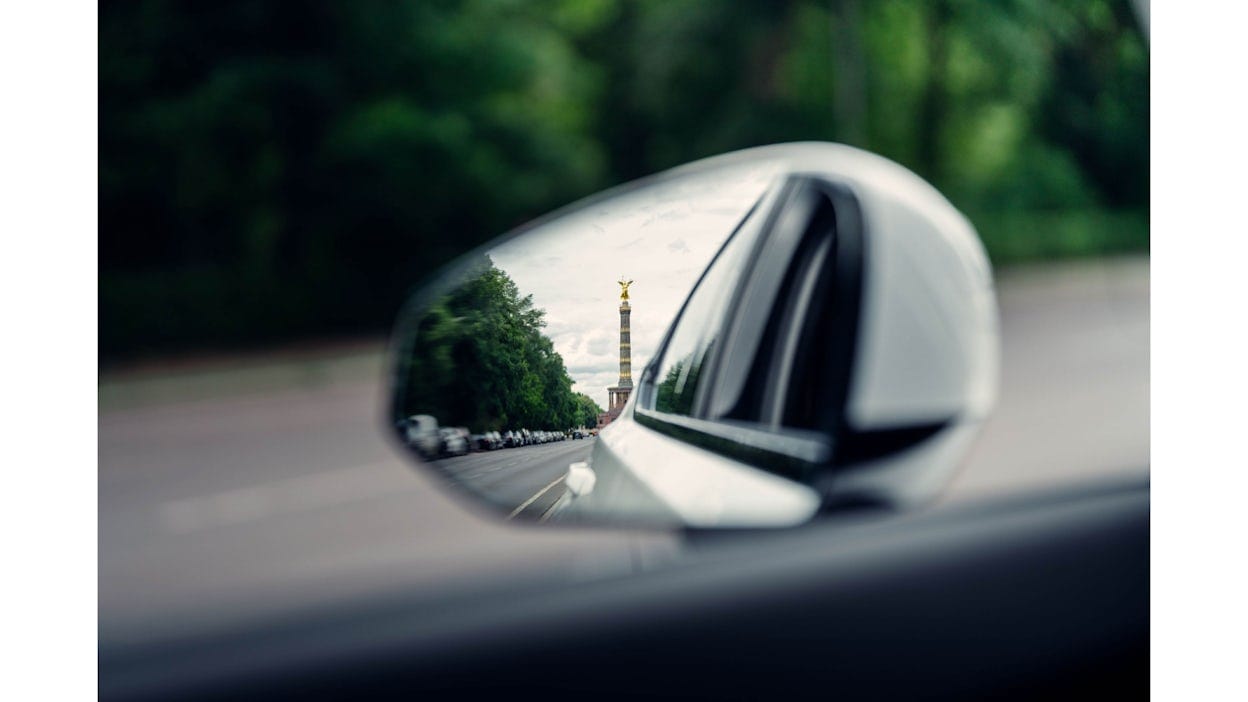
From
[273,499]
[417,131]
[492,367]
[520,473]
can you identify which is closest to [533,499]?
[520,473]

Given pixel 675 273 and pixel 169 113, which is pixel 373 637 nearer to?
pixel 675 273

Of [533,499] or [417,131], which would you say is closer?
[533,499]

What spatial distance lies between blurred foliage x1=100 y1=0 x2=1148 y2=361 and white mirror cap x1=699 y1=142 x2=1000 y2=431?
29.8ft

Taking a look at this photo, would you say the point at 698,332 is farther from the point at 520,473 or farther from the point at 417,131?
the point at 417,131

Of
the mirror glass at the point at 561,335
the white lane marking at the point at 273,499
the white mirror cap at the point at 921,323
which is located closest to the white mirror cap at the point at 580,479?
the mirror glass at the point at 561,335

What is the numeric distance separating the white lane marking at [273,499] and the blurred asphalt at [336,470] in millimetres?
20

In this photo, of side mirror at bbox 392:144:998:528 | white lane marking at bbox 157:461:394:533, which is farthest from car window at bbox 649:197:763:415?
white lane marking at bbox 157:461:394:533

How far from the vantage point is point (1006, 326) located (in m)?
9.96

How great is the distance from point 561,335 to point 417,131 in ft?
32.4

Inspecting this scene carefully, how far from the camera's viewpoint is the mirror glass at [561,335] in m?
0.92

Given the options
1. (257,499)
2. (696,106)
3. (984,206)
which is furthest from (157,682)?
(696,106)

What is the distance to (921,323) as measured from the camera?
35.5 inches

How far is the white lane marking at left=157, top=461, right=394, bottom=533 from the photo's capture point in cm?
611

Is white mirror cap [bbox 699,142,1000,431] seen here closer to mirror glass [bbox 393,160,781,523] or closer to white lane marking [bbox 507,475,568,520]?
mirror glass [bbox 393,160,781,523]
